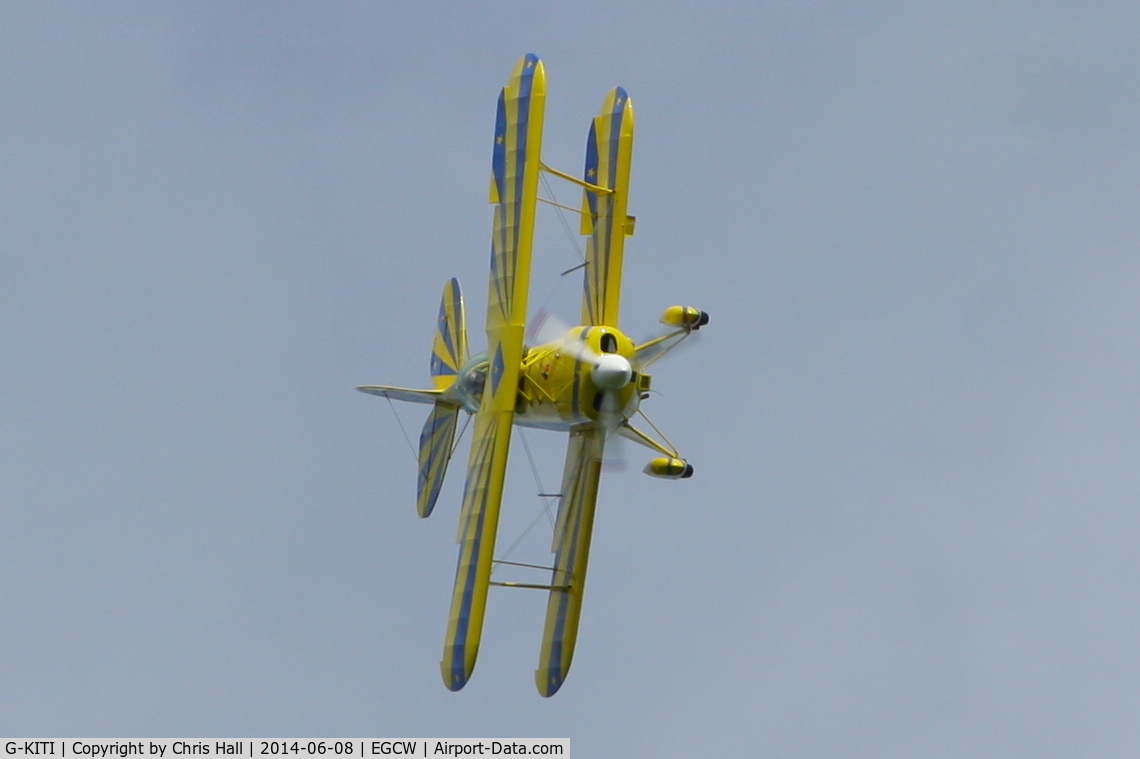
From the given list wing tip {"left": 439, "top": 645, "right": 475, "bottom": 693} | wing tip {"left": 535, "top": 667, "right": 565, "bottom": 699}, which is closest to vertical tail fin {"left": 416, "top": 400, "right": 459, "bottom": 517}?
wing tip {"left": 535, "top": 667, "right": 565, "bottom": 699}

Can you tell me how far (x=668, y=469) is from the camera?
187ft

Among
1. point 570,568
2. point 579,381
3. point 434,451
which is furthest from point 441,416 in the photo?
point 579,381

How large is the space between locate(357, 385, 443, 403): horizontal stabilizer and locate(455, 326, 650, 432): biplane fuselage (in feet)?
19.4

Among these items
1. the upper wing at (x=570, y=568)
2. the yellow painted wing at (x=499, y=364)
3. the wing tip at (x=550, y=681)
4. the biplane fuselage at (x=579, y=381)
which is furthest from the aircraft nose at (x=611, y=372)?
the wing tip at (x=550, y=681)

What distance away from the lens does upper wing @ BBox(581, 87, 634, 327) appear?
59.6 metres

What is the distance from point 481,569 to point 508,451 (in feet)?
7.93

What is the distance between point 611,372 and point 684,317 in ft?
6.58

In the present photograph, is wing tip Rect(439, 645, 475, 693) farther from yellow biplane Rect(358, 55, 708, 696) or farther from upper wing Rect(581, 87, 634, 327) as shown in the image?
upper wing Rect(581, 87, 634, 327)

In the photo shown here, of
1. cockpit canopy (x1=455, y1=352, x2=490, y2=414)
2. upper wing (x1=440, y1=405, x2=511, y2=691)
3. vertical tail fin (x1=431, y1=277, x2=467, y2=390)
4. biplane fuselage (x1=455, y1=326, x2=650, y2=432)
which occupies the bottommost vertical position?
Result: upper wing (x1=440, y1=405, x2=511, y2=691)

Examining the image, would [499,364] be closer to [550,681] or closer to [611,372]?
[611,372]

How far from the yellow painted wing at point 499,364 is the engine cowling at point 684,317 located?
2868 millimetres

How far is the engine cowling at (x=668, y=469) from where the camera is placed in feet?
187

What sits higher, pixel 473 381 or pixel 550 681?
pixel 473 381

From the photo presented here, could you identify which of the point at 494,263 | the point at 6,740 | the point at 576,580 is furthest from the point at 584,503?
the point at 6,740
